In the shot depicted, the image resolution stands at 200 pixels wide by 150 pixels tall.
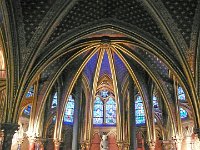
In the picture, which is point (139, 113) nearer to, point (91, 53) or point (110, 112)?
point (110, 112)

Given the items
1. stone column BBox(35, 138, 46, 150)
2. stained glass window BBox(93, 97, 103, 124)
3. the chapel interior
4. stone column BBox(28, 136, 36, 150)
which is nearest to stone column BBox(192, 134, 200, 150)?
the chapel interior

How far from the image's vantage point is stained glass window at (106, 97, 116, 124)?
82.5 feet

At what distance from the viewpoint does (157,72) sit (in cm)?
1917

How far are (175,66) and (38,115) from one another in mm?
8652

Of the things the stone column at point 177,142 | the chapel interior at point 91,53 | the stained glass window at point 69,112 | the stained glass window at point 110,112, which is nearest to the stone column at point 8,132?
the chapel interior at point 91,53

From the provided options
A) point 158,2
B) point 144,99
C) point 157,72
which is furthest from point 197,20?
point 144,99

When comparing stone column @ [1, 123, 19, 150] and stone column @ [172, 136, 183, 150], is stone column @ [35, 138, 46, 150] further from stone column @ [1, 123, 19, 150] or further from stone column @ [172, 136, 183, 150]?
stone column @ [172, 136, 183, 150]

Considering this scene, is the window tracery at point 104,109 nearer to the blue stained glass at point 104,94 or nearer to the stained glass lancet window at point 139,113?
the blue stained glass at point 104,94

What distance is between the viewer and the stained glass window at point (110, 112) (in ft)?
82.5

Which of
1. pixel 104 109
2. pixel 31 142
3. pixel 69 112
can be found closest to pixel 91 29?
pixel 31 142

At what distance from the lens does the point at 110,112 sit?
2541 centimetres

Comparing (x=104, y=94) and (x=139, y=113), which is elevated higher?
(x=104, y=94)

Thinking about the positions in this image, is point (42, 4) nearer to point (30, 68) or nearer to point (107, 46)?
point (30, 68)

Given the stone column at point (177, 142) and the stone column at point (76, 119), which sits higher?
the stone column at point (76, 119)
